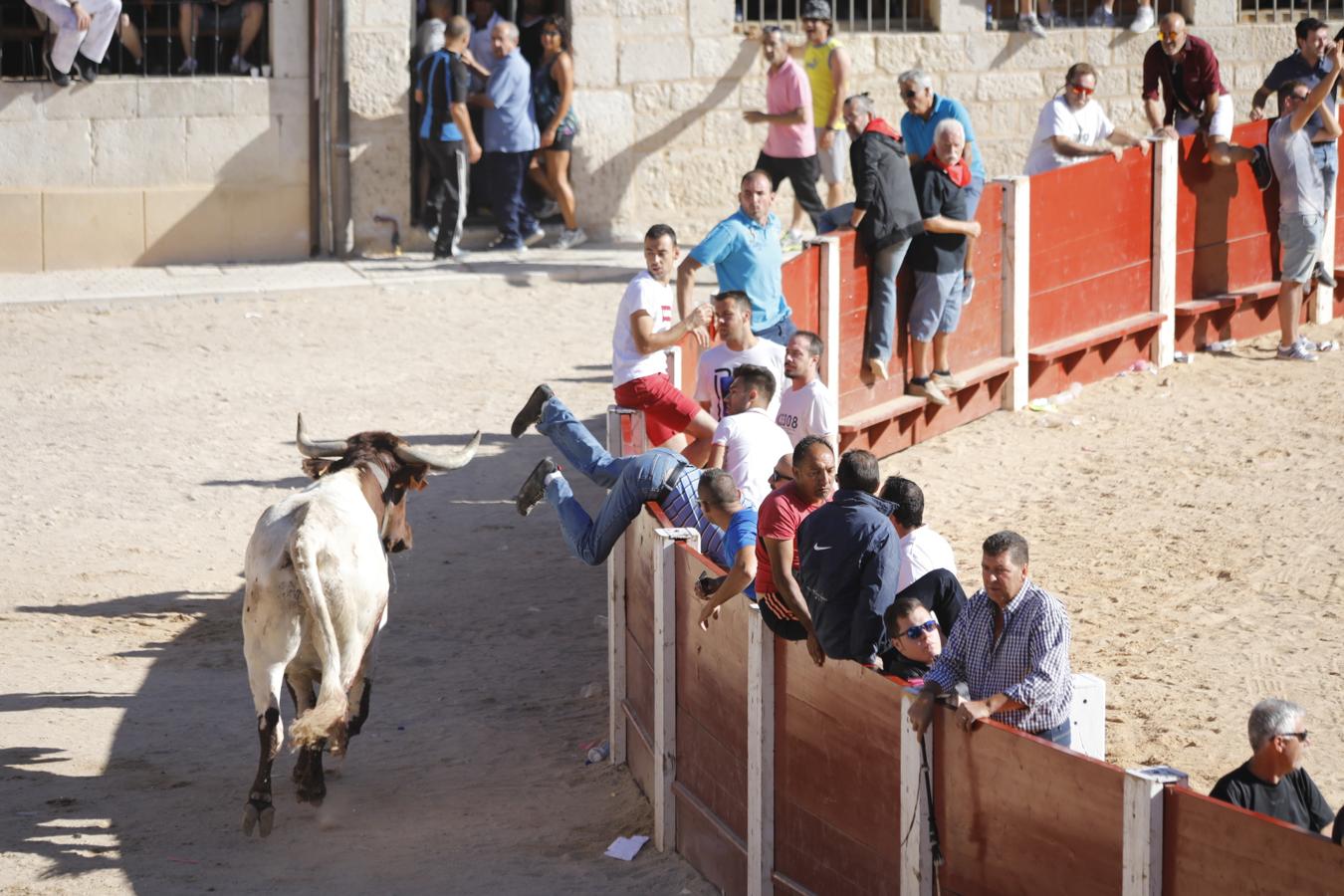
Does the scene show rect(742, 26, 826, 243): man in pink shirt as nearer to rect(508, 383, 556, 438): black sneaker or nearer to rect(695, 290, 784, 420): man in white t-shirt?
rect(508, 383, 556, 438): black sneaker

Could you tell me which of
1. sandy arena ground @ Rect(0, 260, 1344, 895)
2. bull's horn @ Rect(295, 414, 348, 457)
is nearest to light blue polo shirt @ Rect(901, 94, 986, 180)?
sandy arena ground @ Rect(0, 260, 1344, 895)

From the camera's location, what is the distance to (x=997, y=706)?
575 cm

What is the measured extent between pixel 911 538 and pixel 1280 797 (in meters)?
1.90

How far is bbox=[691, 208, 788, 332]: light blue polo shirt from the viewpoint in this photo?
35.6 feet

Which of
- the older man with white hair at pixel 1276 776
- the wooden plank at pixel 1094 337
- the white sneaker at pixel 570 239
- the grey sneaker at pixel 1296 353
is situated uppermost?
the white sneaker at pixel 570 239

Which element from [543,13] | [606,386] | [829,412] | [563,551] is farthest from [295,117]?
[829,412]

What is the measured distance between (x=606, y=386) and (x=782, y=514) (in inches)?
291

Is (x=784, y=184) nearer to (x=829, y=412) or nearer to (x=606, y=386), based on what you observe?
(x=606, y=386)

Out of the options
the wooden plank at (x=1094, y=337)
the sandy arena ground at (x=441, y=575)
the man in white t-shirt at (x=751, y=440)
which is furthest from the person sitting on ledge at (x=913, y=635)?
the wooden plank at (x=1094, y=337)

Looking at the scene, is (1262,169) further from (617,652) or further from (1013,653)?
(1013,653)

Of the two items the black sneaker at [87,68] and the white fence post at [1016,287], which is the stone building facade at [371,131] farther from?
the white fence post at [1016,287]

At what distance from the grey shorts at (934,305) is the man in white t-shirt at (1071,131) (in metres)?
2.19

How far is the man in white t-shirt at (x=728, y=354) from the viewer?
32.4ft

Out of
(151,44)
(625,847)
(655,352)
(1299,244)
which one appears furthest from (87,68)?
(625,847)
